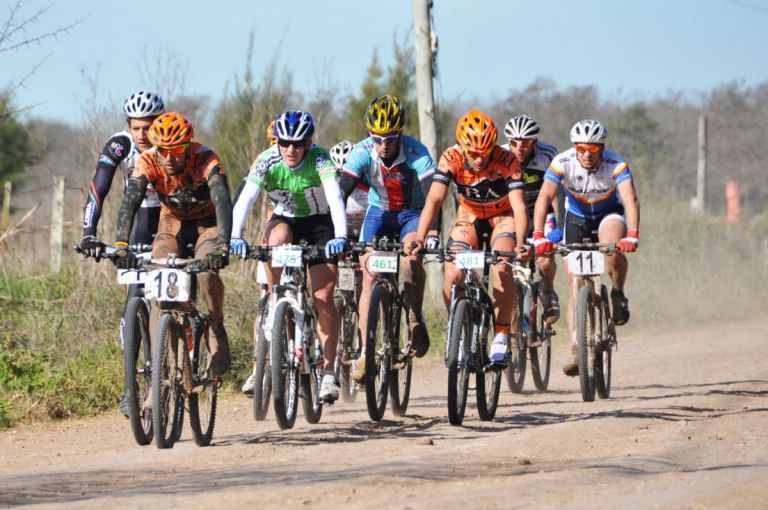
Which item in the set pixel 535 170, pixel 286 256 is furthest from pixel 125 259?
pixel 535 170

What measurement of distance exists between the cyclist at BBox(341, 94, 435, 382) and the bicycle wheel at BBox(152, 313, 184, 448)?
6.26ft

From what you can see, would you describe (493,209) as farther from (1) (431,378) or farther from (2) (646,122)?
(2) (646,122)

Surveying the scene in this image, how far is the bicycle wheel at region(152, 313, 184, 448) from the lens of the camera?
8.32 meters

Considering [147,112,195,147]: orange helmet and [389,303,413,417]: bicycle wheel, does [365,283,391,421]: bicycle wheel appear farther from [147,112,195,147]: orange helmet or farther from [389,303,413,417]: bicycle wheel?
[147,112,195,147]: orange helmet

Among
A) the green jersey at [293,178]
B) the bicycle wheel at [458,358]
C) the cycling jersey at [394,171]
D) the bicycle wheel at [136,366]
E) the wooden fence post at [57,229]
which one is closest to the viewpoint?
the bicycle wheel at [136,366]

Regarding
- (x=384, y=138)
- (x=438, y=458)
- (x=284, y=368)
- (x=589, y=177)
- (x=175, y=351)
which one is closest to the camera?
(x=438, y=458)

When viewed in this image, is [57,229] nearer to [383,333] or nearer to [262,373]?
[383,333]

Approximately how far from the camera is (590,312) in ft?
37.1

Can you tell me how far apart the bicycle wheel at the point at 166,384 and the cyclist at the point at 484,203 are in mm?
2100

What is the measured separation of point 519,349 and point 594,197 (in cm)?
166

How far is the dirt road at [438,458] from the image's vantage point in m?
6.73

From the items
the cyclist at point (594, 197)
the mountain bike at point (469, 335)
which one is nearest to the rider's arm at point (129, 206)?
the mountain bike at point (469, 335)

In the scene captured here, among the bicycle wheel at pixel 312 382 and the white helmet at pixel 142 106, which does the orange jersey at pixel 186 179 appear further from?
the bicycle wheel at pixel 312 382

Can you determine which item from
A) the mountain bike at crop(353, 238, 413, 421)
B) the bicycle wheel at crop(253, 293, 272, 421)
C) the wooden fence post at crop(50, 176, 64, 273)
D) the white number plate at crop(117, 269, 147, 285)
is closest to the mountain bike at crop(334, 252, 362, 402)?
the mountain bike at crop(353, 238, 413, 421)
